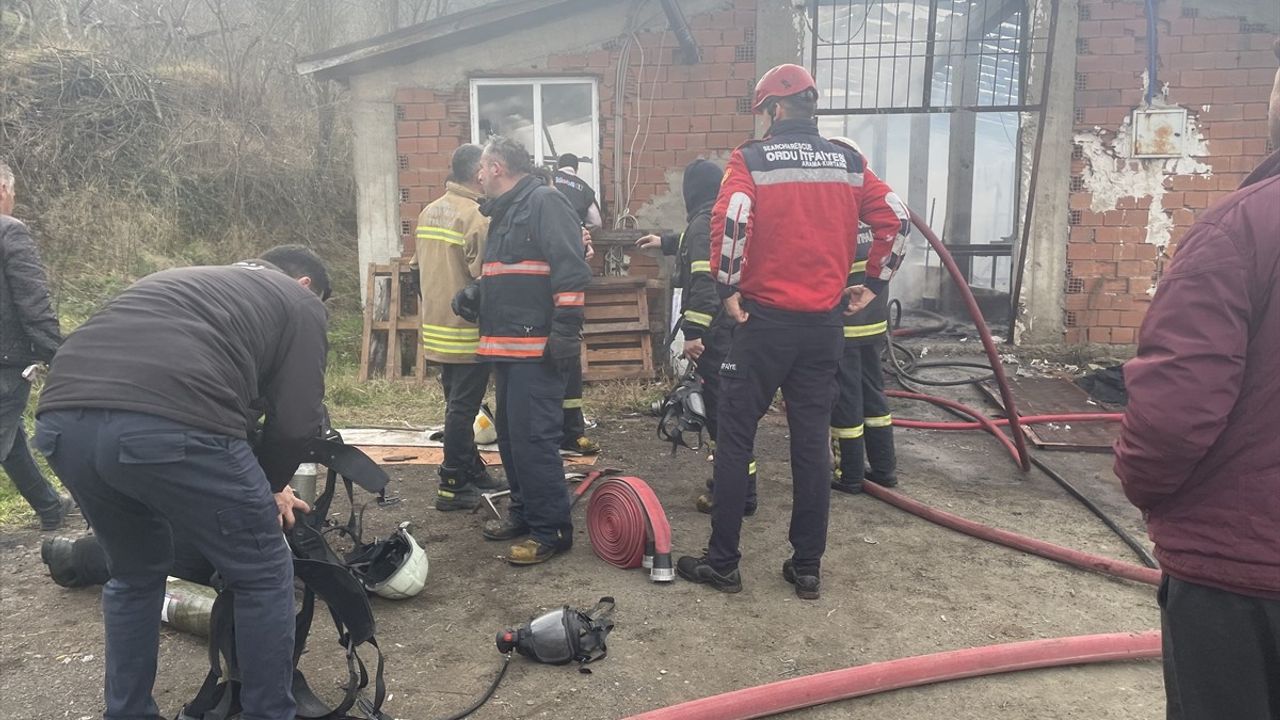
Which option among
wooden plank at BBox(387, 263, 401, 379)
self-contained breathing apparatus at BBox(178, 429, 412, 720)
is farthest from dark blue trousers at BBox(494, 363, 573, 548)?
wooden plank at BBox(387, 263, 401, 379)

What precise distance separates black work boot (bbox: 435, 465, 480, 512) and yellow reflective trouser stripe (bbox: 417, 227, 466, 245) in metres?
1.30

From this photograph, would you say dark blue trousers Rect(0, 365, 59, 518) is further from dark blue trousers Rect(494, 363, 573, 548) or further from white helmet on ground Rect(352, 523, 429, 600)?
dark blue trousers Rect(494, 363, 573, 548)

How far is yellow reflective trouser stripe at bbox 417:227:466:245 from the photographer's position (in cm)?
495

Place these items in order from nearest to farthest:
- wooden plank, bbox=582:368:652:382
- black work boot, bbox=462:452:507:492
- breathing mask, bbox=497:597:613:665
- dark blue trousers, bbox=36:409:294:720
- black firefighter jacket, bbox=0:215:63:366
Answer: dark blue trousers, bbox=36:409:294:720
breathing mask, bbox=497:597:613:665
black firefighter jacket, bbox=0:215:63:366
black work boot, bbox=462:452:507:492
wooden plank, bbox=582:368:652:382

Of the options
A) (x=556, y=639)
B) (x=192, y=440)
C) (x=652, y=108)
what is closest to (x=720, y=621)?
(x=556, y=639)

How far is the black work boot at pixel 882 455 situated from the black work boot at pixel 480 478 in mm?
2233

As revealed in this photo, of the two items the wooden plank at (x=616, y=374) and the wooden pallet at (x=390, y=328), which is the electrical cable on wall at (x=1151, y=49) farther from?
the wooden pallet at (x=390, y=328)

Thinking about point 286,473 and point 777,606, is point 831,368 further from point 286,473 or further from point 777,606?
point 286,473

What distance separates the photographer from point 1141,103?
807 cm

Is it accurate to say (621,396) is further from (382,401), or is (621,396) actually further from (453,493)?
(453,493)

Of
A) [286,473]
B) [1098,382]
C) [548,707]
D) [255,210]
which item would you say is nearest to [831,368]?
[548,707]

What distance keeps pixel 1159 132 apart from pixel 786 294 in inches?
254

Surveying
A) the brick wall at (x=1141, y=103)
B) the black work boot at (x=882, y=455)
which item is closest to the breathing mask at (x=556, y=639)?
the black work boot at (x=882, y=455)

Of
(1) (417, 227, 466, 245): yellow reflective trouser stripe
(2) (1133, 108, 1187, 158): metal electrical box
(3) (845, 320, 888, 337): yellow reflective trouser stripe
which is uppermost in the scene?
(2) (1133, 108, 1187, 158): metal electrical box
